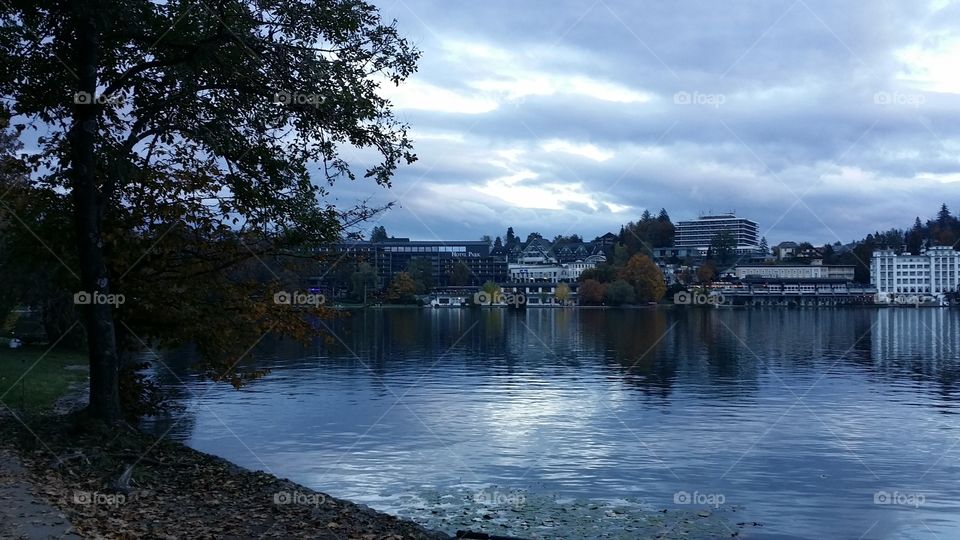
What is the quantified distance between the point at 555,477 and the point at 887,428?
47.0ft

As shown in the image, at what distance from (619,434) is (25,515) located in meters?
19.4

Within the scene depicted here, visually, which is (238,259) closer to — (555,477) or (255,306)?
(255,306)

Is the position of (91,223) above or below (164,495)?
above

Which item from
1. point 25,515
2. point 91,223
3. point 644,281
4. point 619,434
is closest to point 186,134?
point 91,223

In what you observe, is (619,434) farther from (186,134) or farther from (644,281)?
(644,281)

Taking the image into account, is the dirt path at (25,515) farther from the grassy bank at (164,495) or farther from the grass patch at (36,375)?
the grass patch at (36,375)

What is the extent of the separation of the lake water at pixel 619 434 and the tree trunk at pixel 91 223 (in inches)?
198

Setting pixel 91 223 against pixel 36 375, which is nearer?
pixel 91 223

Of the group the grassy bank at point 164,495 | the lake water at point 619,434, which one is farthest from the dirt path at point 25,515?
the lake water at point 619,434

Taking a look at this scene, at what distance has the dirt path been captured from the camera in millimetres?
11430

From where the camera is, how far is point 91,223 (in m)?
18.2

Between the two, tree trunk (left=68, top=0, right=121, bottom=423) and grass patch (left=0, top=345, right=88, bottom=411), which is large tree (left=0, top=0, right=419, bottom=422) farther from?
grass patch (left=0, top=345, right=88, bottom=411)

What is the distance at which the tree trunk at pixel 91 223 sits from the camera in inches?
694

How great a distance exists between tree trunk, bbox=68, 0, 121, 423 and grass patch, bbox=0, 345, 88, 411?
9227 mm
